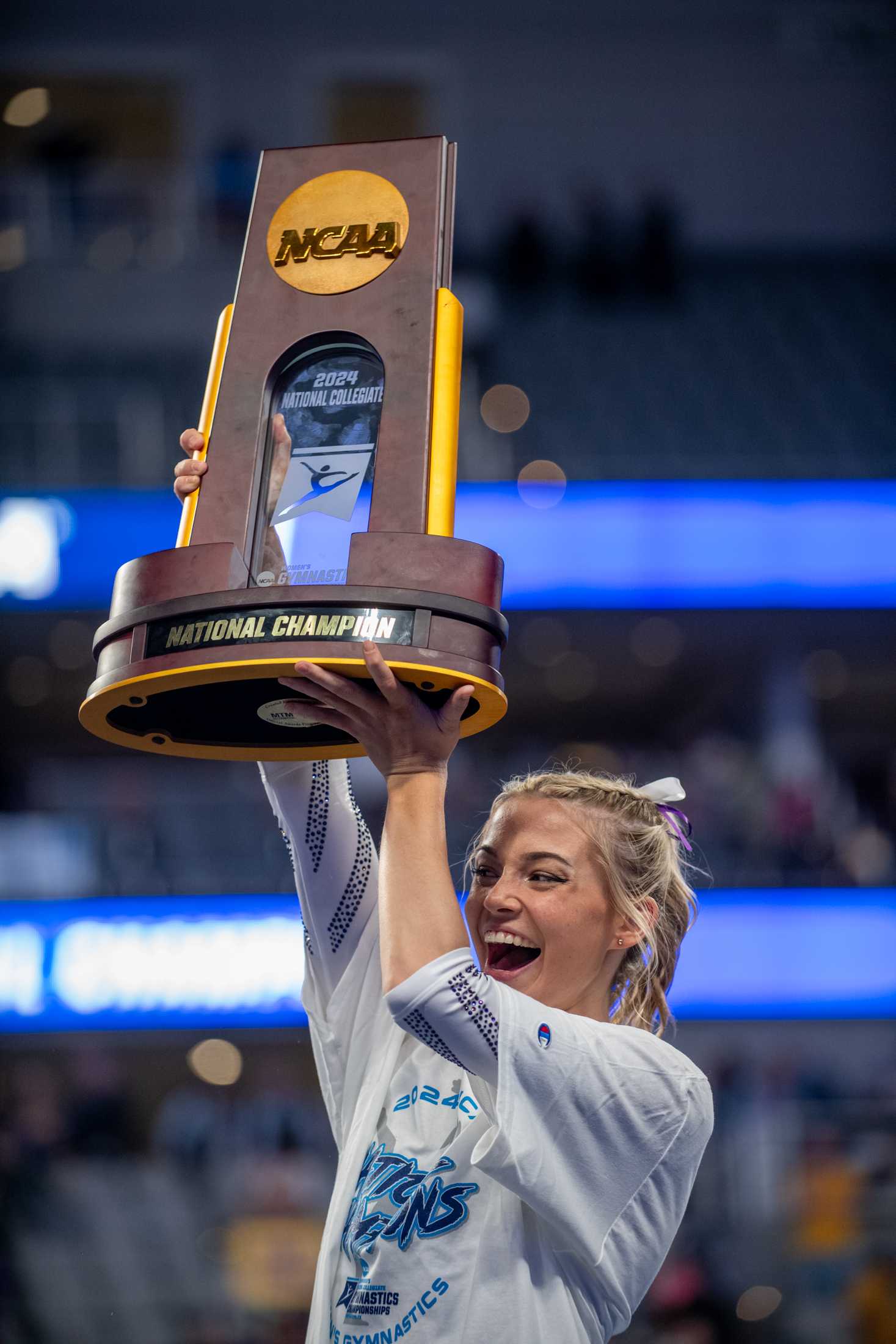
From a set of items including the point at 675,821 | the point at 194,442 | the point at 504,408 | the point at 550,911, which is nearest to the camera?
the point at 194,442

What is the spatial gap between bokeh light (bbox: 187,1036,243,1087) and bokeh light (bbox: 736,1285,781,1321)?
301 centimetres

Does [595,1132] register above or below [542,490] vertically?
below

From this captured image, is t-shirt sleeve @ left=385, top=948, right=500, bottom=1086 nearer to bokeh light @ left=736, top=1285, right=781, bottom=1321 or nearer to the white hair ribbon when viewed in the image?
the white hair ribbon

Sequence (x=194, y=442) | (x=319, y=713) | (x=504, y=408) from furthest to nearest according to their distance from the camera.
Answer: (x=504, y=408) → (x=194, y=442) → (x=319, y=713)

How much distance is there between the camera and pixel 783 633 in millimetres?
8219

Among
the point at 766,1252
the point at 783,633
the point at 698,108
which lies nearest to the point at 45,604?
the point at 783,633

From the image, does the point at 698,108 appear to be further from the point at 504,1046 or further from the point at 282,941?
the point at 504,1046

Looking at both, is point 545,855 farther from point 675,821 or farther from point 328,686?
point 328,686

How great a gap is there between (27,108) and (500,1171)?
981 cm

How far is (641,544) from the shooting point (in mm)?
7320

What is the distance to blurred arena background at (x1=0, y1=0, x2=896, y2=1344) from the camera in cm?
541

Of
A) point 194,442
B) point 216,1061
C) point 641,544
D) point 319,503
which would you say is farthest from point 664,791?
point 216,1061

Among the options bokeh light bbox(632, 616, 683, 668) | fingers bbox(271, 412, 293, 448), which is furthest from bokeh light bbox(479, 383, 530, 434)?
fingers bbox(271, 412, 293, 448)

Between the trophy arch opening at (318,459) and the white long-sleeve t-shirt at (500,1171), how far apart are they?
45 cm
